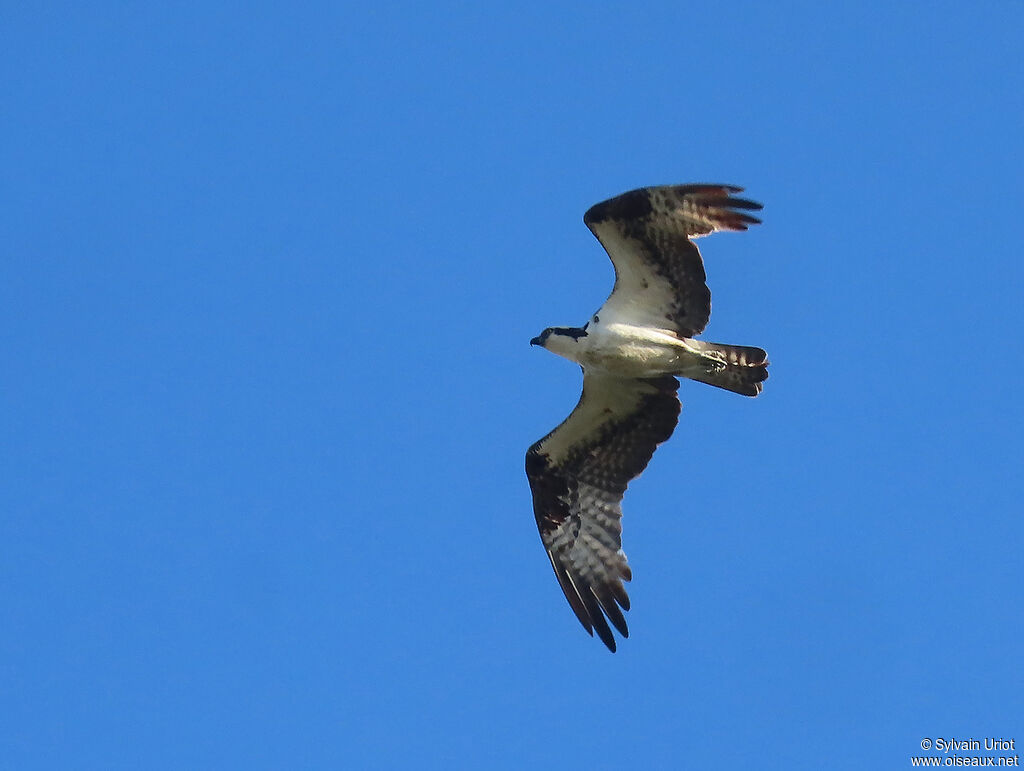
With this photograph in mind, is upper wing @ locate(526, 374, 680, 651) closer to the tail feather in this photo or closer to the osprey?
the osprey

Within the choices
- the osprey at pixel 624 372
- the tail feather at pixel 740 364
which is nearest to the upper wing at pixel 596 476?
the osprey at pixel 624 372

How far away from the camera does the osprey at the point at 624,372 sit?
11125mm

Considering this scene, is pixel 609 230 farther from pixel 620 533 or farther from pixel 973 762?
pixel 973 762

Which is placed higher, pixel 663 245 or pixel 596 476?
pixel 663 245

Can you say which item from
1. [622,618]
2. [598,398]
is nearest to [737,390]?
[598,398]

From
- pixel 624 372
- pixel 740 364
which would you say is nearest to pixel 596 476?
pixel 624 372

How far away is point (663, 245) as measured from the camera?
11258 millimetres

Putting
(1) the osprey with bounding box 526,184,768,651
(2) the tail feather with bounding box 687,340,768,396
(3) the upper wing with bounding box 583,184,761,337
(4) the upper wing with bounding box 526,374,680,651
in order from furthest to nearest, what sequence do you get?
1. (4) the upper wing with bounding box 526,374,680,651
2. (2) the tail feather with bounding box 687,340,768,396
3. (1) the osprey with bounding box 526,184,768,651
4. (3) the upper wing with bounding box 583,184,761,337

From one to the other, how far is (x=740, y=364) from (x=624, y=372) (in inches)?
42.4

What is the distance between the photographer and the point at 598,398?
12.2 metres

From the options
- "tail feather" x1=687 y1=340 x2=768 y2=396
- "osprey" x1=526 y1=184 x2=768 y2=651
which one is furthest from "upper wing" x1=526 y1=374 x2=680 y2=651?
"tail feather" x1=687 y1=340 x2=768 y2=396

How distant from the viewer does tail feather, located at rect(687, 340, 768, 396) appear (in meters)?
11.4

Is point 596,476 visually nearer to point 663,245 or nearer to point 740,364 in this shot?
point 740,364

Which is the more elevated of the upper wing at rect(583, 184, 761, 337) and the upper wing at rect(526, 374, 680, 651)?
the upper wing at rect(583, 184, 761, 337)
